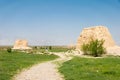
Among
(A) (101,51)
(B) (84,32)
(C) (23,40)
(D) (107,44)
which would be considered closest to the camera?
(A) (101,51)

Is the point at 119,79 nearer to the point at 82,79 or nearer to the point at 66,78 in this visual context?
the point at 82,79

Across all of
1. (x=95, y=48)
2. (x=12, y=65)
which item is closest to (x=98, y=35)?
(x=95, y=48)

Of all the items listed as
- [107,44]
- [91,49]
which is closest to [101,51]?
[91,49]

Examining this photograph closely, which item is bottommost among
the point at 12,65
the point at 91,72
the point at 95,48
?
the point at 91,72

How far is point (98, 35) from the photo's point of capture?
3597 inches

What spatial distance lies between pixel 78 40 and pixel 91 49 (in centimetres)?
2744

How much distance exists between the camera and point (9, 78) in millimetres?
20062

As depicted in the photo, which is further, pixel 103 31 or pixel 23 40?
pixel 23 40

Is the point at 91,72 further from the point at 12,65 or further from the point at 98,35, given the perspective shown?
the point at 98,35

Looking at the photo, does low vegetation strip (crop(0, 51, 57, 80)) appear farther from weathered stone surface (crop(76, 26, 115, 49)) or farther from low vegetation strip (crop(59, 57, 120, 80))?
weathered stone surface (crop(76, 26, 115, 49))

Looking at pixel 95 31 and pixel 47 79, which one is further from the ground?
pixel 95 31

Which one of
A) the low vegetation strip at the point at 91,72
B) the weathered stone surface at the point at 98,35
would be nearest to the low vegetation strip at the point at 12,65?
the low vegetation strip at the point at 91,72

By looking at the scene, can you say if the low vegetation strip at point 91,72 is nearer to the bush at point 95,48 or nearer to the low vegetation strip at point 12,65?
the low vegetation strip at point 12,65

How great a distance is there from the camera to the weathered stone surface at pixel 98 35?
9075 centimetres
